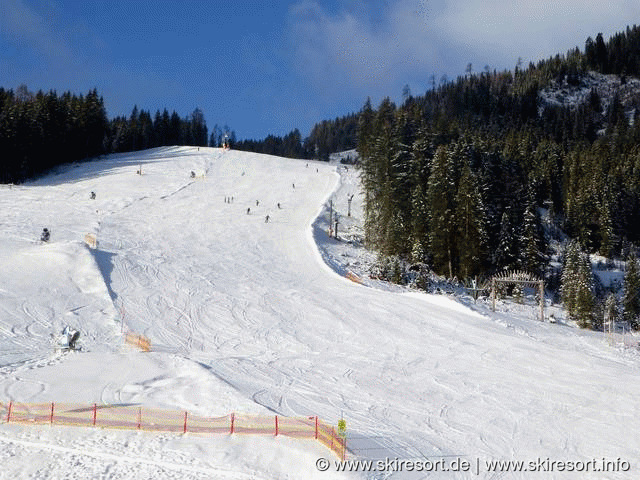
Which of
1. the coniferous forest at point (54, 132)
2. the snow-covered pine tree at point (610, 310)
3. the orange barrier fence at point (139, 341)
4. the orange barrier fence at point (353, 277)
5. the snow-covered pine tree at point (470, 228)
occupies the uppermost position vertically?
the coniferous forest at point (54, 132)

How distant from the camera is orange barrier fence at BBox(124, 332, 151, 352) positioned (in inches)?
890

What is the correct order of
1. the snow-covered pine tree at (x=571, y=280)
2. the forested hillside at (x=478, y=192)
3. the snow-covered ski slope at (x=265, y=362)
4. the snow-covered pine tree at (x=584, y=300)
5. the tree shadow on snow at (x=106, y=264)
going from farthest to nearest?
the forested hillside at (x=478, y=192)
the snow-covered pine tree at (x=571, y=280)
the snow-covered pine tree at (x=584, y=300)
the tree shadow on snow at (x=106, y=264)
the snow-covered ski slope at (x=265, y=362)

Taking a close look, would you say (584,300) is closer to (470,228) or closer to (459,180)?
(470,228)

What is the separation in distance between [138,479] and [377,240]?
40.2 metres

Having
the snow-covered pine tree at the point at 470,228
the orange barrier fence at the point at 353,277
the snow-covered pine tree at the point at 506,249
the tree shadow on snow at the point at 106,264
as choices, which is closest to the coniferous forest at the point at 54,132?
the tree shadow on snow at the point at 106,264

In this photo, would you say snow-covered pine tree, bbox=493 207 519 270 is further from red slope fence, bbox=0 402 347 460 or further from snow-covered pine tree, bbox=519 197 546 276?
red slope fence, bbox=0 402 347 460

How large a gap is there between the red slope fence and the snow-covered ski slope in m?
0.42

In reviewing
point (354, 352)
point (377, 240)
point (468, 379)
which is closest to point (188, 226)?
point (377, 240)

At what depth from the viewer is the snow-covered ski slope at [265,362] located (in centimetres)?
1310

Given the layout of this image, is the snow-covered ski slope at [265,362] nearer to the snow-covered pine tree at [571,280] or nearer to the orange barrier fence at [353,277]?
the orange barrier fence at [353,277]

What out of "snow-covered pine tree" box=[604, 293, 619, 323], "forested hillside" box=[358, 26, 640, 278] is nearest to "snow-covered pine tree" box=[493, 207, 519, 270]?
"forested hillside" box=[358, 26, 640, 278]

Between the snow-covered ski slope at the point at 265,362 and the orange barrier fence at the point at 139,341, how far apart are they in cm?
45

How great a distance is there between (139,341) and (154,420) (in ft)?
30.0

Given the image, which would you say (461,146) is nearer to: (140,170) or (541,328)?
(541,328)
